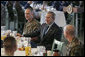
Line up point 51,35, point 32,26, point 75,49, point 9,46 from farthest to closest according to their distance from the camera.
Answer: point 32,26, point 51,35, point 75,49, point 9,46

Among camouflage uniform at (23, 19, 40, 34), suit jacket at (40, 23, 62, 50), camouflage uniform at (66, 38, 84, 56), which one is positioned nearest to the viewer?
camouflage uniform at (66, 38, 84, 56)

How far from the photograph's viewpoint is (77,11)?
5.28 meters

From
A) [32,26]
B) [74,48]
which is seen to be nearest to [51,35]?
[32,26]

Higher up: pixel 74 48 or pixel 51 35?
pixel 51 35

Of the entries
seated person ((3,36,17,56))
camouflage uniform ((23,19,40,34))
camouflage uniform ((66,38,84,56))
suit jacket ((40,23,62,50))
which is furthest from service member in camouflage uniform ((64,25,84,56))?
camouflage uniform ((23,19,40,34))

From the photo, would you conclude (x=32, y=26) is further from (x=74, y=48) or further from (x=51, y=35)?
(x=74, y=48)

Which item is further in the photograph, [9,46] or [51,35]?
[51,35]

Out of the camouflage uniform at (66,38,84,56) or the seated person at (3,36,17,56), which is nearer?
the seated person at (3,36,17,56)

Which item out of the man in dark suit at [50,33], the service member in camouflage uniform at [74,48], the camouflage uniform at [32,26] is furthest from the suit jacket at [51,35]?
the service member in camouflage uniform at [74,48]

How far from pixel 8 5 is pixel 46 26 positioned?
9.09ft

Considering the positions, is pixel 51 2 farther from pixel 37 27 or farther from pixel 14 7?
pixel 37 27

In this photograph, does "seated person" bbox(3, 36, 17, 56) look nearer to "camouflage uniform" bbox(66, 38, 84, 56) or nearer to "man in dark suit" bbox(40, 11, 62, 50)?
"camouflage uniform" bbox(66, 38, 84, 56)

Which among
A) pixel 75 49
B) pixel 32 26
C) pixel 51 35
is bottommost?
pixel 75 49

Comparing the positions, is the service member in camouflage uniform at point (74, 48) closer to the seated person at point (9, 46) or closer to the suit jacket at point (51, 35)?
the seated person at point (9, 46)
